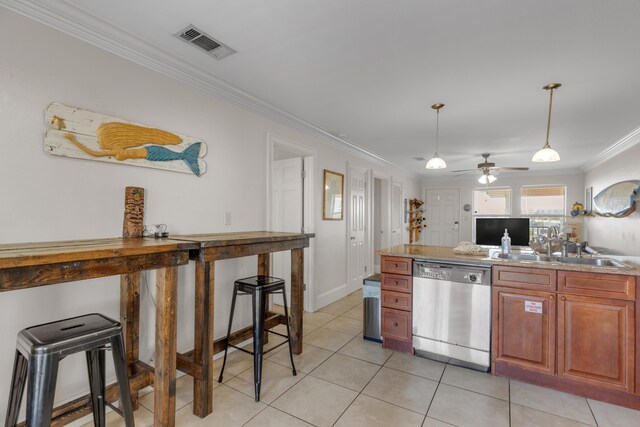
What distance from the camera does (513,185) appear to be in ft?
24.1

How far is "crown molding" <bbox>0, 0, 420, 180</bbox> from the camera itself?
5.38 feet

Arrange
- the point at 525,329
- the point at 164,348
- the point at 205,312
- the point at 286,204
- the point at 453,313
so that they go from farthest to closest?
the point at 286,204, the point at 453,313, the point at 525,329, the point at 205,312, the point at 164,348

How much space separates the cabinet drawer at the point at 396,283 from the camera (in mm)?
2846

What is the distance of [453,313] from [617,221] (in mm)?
3832

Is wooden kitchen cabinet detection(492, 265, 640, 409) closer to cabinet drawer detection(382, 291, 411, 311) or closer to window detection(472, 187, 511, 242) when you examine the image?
cabinet drawer detection(382, 291, 411, 311)

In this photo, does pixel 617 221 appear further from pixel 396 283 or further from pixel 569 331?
pixel 396 283

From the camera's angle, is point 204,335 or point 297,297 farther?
point 297,297

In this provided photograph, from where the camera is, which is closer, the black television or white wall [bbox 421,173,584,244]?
the black television

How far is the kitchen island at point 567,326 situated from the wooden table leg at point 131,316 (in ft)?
7.92

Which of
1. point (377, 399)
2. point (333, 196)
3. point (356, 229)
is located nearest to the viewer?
point (377, 399)

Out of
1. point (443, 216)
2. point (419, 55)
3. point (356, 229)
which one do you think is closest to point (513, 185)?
point (443, 216)

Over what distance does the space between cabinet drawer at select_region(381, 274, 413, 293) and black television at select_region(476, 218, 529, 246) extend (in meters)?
3.06

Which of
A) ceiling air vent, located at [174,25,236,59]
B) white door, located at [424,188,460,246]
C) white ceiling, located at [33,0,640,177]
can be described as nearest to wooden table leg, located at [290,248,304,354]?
white ceiling, located at [33,0,640,177]

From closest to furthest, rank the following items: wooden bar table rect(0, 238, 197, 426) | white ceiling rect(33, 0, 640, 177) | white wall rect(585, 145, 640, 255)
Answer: wooden bar table rect(0, 238, 197, 426) → white ceiling rect(33, 0, 640, 177) → white wall rect(585, 145, 640, 255)
